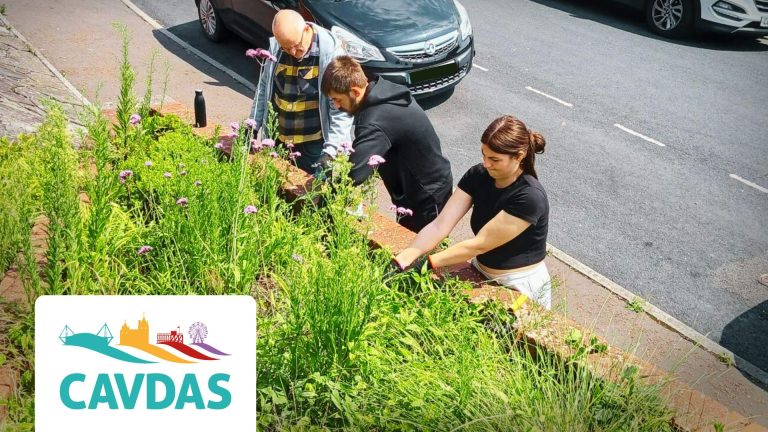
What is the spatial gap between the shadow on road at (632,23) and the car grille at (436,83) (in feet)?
17.4

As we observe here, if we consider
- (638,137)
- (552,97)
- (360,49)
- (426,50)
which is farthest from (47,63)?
(638,137)

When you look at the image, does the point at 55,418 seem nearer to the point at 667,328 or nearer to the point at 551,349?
the point at 551,349

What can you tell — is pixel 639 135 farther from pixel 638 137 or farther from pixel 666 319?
pixel 666 319

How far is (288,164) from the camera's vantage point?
534 centimetres

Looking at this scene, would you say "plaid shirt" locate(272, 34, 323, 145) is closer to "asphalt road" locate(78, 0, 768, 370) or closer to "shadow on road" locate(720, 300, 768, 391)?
"asphalt road" locate(78, 0, 768, 370)

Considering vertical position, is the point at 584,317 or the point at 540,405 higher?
the point at 540,405

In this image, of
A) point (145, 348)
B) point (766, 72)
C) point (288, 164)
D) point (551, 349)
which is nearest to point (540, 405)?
Result: point (551, 349)

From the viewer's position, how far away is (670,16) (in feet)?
43.7

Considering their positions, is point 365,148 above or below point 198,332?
below

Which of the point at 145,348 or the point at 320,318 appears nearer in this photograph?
the point at 145,348

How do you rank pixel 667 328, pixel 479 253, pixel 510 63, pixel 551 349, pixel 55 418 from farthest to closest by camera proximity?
pixel 510 63 < pixel 667 328 < pixel 479 253 < pixel 551 349 < pixel 55 418

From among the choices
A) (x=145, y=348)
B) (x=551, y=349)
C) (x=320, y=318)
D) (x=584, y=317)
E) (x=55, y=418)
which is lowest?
(x=584, y=317)

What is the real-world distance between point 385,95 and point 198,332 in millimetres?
2446

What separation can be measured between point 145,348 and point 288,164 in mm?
2877
